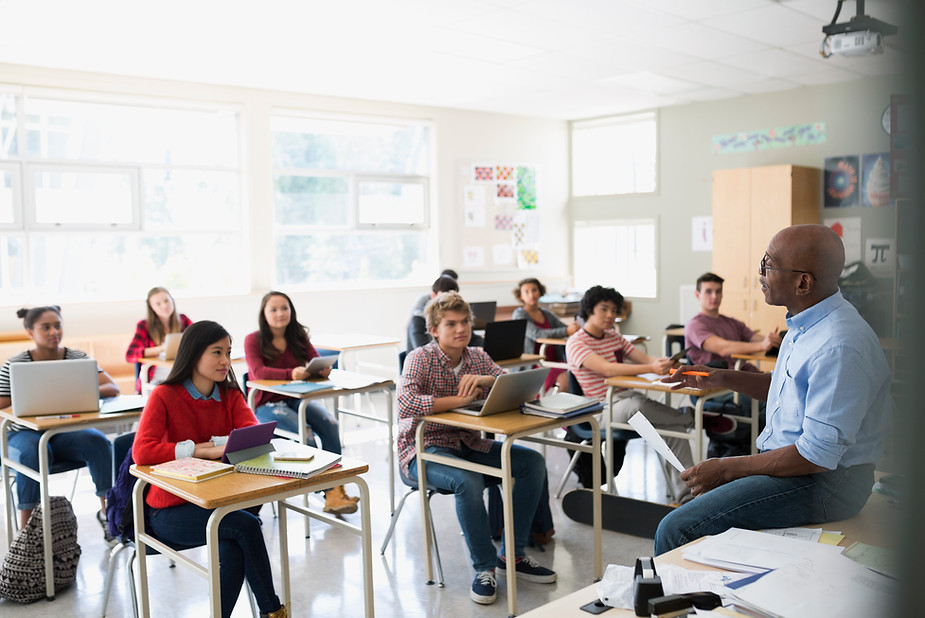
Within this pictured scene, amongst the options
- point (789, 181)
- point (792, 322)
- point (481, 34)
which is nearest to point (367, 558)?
point (792, 322)

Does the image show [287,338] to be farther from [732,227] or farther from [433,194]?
[732,227]

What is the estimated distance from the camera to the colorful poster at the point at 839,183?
24.1 ft

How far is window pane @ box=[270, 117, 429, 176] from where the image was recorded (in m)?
7.68

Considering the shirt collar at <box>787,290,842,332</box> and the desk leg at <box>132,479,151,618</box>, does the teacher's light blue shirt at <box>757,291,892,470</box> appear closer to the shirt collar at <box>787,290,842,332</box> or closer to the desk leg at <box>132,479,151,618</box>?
the shirt collar at <box>787,290,842,332</box>

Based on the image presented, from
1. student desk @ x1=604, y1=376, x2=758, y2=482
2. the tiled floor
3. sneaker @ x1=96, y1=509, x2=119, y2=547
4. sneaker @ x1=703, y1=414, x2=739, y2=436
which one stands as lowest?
the tiled floor

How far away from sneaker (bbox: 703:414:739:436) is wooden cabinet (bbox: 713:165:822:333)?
3367 mm

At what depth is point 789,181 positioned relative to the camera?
7.39m

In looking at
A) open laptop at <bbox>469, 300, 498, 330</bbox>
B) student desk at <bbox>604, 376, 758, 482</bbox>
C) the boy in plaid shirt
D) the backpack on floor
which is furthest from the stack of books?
open laptop at <bbox>469, 300, 498, 330</bbox>

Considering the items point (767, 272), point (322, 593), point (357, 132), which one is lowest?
point (322, 593)

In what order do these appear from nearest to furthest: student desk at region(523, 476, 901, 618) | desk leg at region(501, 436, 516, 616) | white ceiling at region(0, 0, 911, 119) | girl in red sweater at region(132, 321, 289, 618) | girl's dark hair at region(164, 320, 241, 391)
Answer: student desk at region(523, 476, 901, 618)
girl in red sweater at region(132, 321, 289, 618)
girl's dark hair at region(164, 320, 241, 391)
desk leg at region(501, 436, 516, 616)
white ceiling at region(0, 0, 911, 119)

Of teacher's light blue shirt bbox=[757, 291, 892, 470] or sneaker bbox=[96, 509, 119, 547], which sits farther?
sneaker bbox=[96, 509, 119, 547]

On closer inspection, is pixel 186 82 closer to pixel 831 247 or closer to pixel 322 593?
pixel 322 593

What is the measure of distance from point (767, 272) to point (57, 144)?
5991mm

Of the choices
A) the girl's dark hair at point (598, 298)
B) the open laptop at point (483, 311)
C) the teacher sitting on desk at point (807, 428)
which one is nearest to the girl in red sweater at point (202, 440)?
the teacher sitting on desk at point (807, 428)
